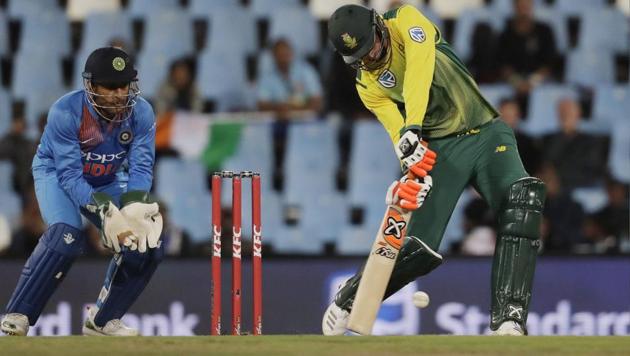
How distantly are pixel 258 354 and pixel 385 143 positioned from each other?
5.08 m

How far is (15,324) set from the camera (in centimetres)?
638

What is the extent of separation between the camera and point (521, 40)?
32.7 ft

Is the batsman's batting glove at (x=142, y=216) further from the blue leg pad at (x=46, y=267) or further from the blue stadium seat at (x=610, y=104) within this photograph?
the blue stadium seat at (x=610, y=104)

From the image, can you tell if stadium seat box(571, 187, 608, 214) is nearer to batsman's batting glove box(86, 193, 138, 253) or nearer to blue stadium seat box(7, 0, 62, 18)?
batsman's batting glove box(86, 193, 138, 253)

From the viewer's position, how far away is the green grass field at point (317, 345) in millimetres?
4887

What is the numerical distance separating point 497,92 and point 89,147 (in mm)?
4308

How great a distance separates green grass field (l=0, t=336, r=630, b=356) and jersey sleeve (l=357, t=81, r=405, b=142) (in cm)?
126

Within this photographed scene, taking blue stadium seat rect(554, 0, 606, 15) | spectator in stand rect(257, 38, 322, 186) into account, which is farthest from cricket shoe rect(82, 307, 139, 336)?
blue stadium seat rect(554, 0, 606, 15)

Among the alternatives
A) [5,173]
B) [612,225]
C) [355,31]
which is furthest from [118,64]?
[612,225]

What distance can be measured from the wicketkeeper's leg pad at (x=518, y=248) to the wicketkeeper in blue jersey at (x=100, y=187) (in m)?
1.60

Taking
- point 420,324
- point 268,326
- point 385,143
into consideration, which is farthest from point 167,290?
point 385,143

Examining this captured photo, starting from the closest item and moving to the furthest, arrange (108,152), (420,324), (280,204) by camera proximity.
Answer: (108,152)
(420,324)
(280,204)

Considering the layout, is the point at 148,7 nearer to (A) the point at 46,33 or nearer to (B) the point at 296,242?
(A) the point at 46,33

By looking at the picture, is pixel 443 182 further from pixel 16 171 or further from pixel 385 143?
pixel 16 171
